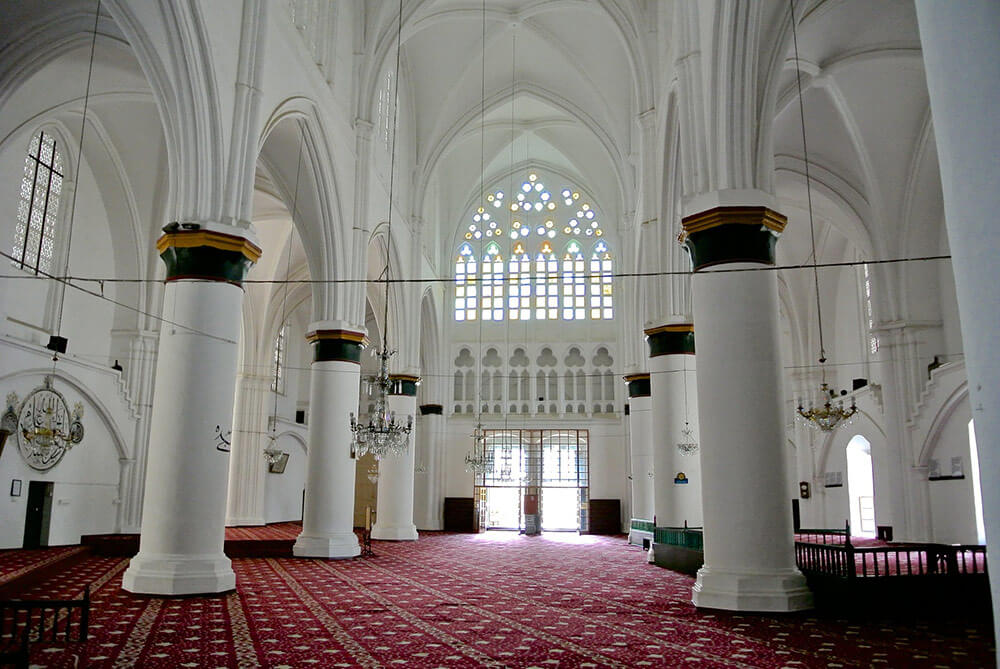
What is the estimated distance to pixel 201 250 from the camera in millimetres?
9570

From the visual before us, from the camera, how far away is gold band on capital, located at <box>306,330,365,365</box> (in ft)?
47.3

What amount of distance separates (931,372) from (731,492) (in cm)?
1078

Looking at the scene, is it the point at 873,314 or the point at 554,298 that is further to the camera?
the point at 554,298

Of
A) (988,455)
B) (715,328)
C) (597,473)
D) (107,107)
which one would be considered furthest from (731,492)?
(597,473)

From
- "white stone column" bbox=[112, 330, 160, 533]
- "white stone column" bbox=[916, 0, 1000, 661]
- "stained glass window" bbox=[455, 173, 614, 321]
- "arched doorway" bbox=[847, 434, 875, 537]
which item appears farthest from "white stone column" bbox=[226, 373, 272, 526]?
"white stone column" bbox=[916, 0, 1000, 661]

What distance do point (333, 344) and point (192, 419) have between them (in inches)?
209

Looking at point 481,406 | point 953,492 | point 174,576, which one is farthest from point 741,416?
point 481,406

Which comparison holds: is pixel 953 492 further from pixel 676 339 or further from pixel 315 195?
pixel 315 195

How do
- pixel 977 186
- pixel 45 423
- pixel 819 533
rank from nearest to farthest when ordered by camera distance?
pixel 977 186 < pixel 819 533 < pixel 45 423

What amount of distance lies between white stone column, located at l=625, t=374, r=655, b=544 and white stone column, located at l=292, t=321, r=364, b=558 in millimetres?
6991

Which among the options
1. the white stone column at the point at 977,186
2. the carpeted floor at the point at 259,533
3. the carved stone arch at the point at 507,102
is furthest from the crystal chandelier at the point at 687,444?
the white stone column at the point at 977,186

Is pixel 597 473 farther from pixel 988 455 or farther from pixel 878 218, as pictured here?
pixel 988 455

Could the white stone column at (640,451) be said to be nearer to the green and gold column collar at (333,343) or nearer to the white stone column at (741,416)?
the green and gold column collar at (333,343)

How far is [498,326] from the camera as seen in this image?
27.0m
